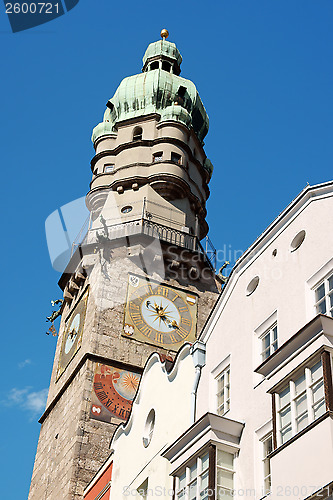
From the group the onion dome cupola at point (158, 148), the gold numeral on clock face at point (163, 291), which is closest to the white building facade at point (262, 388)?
the gold numeral on clock face at point (163, 291)

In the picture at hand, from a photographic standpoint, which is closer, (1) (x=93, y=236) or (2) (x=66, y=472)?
(2) (x=66, y=472)

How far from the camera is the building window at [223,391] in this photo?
60.7 feet

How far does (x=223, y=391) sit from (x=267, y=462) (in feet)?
9.71

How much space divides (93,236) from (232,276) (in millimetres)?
20807

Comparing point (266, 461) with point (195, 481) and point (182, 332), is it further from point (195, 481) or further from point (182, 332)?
point (182, 332)

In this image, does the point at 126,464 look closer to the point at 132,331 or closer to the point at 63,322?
the point at 132,331

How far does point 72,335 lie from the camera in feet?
125

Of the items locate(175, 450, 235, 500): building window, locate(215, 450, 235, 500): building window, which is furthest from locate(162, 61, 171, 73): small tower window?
locate(215, 450, 235, 500): building window

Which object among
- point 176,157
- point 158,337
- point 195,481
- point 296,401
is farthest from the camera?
point 176,157

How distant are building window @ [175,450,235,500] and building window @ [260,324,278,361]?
2.18 meters

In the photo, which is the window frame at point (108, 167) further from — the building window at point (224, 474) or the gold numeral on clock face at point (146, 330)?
the building window at point (224, 474)

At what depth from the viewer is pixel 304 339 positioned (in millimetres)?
15516

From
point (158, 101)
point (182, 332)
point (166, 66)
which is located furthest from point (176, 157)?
point (182, 332)

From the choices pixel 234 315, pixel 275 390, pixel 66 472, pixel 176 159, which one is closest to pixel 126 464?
pixel 234 315
